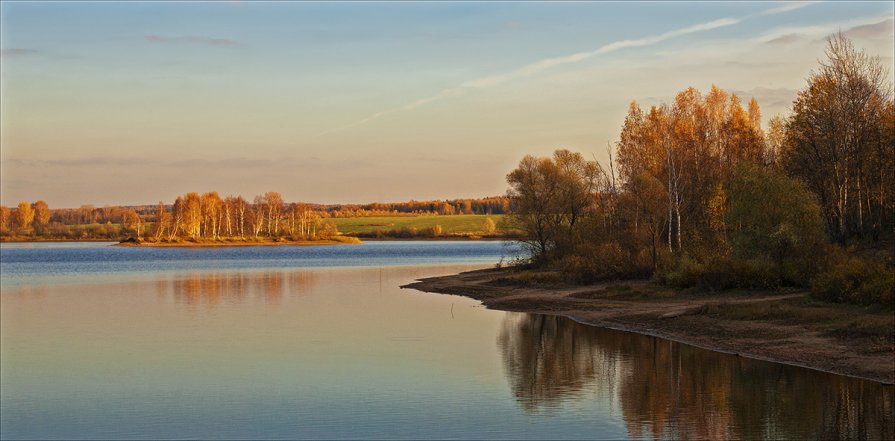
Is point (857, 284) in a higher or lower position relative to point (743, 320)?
higher

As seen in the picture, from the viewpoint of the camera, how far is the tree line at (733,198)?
3766cm

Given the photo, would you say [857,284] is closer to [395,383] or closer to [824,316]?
[824,316]

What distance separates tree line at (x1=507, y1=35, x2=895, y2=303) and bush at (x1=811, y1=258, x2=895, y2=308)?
54 mm

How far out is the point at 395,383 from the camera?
23625 millimetres

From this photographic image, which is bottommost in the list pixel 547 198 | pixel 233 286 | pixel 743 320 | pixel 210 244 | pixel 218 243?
pixel 233 286

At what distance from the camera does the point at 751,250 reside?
128ft

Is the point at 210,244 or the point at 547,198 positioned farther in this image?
the point at 210,244

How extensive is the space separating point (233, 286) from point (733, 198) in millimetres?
37867

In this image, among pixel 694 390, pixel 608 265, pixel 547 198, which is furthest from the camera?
pixel 547 198

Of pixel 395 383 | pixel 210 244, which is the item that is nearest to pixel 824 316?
Answer: pixel 395 383

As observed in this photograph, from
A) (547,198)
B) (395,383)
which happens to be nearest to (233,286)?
(547,198)

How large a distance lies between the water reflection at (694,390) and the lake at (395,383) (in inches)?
2.2

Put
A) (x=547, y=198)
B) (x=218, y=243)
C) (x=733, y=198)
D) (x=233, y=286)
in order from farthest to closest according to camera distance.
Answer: (x=218, y=243) < (x=233, y=286) < (x=547, y=198) < (x=733, y=198)

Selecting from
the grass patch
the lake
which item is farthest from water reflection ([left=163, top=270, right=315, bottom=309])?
the grass patch
